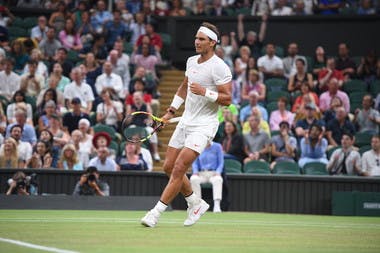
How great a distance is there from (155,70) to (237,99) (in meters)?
2.48

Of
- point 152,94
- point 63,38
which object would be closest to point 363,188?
point 152,94

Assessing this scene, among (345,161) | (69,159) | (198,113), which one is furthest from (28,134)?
(198,113)

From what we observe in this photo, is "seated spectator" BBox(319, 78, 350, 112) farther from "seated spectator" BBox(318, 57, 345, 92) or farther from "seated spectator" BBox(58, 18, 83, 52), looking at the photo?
"seated spectator" BBox(58, 18, 83, 52)

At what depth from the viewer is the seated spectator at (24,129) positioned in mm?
17797

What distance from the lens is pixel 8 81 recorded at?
19.9 meters

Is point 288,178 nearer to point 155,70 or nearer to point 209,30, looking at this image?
point 155,70

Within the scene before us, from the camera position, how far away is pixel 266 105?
20.5m

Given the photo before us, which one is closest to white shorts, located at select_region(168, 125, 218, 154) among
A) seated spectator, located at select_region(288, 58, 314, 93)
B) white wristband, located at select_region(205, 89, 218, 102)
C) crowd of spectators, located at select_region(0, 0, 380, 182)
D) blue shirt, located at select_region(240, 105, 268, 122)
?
white wristband, located at select_region(205, 89, 218, 102)

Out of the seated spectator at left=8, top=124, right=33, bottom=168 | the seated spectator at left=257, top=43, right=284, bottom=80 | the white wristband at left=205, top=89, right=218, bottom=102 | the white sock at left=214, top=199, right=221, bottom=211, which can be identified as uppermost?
the white wristband at left=205, top=89, right=218, bottom=102

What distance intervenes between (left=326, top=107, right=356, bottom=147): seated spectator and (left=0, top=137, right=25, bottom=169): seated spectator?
6391 mm

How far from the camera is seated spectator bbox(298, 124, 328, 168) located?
18219 millimetres

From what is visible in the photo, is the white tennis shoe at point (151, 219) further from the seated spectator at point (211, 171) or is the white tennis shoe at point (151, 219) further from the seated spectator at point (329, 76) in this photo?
the seated spectator at point (329, 76)

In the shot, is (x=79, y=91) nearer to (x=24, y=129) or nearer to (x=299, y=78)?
(x=24, y=129)

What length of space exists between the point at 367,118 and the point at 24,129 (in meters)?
7.22
